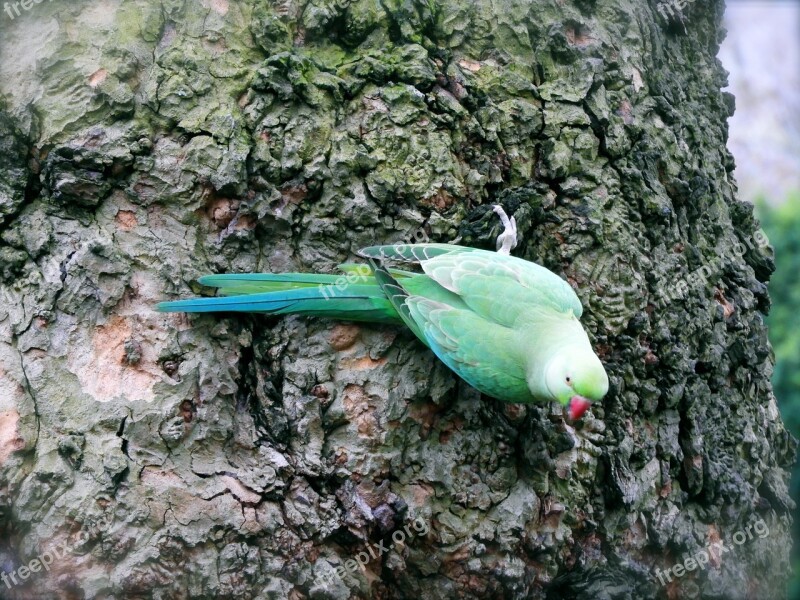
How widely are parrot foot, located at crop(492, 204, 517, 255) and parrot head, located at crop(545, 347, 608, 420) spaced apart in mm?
562

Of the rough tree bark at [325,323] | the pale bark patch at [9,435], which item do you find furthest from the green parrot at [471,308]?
the pale bark patch at [9,435]

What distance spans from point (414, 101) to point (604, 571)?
206 centimetres

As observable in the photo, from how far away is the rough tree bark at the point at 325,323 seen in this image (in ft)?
8.44

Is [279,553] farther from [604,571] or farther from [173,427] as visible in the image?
[604,571]

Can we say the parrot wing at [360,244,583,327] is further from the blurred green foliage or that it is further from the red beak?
the blurred green foliage

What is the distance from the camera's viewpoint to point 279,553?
8.46ft

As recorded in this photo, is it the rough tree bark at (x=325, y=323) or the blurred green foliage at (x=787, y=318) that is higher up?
the rough tree bark at (x=325, y=323)

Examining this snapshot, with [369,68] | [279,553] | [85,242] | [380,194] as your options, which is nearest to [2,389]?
[85,242]

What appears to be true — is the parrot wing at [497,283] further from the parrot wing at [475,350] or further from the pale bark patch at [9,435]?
the pale bark patch at [9,435]

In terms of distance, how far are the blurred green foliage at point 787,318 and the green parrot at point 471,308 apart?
6.45 metres

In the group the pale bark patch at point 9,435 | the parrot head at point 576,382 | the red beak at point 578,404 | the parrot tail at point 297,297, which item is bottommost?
the pale bark patch at point 9,435

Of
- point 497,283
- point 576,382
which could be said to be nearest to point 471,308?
point 497,283

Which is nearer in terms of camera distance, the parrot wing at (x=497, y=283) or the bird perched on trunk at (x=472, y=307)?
the bird perched on trunk at (x=472, y=307)

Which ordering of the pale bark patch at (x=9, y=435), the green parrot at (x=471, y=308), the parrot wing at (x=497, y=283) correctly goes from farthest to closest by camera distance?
the parrot wing at (x=497, y=283)
the green parrot at (x=471, y=308)
the pale bark patch at (x=9, y=435)
